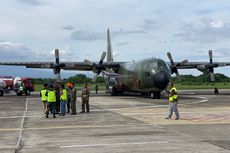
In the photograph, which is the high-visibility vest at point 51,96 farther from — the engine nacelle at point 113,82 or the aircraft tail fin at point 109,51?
the aircraft tail fin at point 109,51

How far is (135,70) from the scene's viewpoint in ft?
132

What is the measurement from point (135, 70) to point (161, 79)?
17.8 ft

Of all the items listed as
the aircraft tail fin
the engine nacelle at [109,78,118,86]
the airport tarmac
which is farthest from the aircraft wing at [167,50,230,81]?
the airport tarmac

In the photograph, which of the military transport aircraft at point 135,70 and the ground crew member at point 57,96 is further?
the military transport aircraft at point 135,70

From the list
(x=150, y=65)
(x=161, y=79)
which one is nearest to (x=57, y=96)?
(x=161, y=79)

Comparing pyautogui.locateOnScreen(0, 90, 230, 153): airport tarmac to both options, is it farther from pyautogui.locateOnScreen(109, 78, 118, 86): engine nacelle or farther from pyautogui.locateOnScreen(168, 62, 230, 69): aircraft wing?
pyautogui.locateOnScreen(168, 62, 230, 69): aircraft wing

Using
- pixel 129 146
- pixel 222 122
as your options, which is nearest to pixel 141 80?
pixel 222 122

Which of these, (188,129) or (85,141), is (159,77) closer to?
(188,129)

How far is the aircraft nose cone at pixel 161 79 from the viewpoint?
35156 millimetres

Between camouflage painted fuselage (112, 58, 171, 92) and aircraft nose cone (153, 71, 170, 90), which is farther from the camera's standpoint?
camouflage painted fuselage (112, 58, 171, 92)

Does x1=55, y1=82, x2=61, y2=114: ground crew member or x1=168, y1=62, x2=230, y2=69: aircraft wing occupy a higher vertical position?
x1=168, y1=62, x2=230, y2=69: aircraft wing

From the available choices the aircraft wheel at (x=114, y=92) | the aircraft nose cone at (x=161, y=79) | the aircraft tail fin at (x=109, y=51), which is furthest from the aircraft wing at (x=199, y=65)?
the aircraft tail fin at (x=109, y=51)

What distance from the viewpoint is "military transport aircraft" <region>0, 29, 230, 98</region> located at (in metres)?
36.0

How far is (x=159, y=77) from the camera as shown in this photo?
3528 cm
